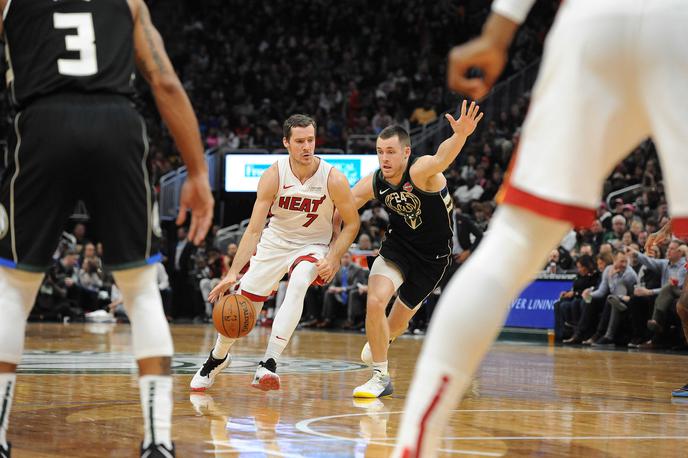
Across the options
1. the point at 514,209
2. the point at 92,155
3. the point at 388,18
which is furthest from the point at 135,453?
the point at 388,18

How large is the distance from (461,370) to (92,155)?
155 centimetres

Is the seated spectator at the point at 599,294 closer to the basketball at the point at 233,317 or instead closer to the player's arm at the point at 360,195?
the player's arm at the point at 360,195

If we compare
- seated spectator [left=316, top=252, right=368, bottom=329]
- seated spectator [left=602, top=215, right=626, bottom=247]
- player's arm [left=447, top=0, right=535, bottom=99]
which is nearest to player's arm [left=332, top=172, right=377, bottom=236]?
player's arm [left=447, top=0, right=535, bottom=99]

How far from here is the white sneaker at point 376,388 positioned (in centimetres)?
651

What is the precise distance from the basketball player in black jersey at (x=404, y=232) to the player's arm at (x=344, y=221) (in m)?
0.26

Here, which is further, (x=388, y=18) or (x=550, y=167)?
(x=388, y=18)

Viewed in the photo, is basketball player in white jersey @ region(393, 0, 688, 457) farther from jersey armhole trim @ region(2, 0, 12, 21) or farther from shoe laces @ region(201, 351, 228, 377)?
shoe laces @ region(201, 351, 228, 377)

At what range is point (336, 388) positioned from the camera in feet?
23.2

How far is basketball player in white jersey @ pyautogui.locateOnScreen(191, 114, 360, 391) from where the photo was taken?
6.89 metres

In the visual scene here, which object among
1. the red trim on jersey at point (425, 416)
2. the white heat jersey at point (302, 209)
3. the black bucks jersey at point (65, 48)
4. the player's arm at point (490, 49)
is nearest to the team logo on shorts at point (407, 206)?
the white heat jersey at point (302, 209)

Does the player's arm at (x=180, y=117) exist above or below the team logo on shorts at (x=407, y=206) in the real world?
above

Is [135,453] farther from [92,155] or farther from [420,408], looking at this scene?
[420,408]

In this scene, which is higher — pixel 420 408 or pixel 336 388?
pixel 420 408

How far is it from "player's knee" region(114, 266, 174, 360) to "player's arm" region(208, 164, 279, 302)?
305 cm
